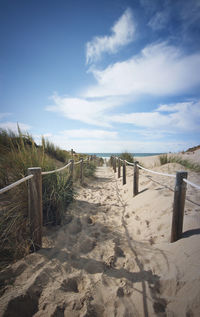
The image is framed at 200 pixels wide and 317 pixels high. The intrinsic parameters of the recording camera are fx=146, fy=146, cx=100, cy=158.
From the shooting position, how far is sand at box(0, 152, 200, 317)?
56.1 inches

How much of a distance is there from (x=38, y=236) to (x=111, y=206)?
2404mm

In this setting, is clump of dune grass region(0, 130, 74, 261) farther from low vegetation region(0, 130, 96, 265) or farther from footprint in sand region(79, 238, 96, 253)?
footprint in sand region(79, 238, 96, 253)

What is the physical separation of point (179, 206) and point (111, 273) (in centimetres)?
130

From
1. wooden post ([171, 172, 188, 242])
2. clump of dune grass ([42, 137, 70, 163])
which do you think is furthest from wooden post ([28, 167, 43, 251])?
clump of dune grass ([42, 137, 70, 163])

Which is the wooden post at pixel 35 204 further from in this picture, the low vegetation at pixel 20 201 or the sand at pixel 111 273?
the sand at pixel 111 273

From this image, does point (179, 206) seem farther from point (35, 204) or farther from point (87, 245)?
point (35, 204)

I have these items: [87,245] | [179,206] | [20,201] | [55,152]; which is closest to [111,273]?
[87,245]

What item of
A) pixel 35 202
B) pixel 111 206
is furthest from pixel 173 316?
pixel 111 206

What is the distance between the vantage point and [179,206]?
6.95ft

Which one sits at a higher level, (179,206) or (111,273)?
(179,206)

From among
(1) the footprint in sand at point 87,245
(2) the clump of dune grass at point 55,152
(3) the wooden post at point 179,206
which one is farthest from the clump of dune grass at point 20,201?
(2) the clump of dune grass at point 55,152

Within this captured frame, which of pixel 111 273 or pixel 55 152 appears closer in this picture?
pixel 111 273

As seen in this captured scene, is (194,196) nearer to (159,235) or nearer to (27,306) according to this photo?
(159,235)

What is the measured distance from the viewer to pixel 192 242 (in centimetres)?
196
